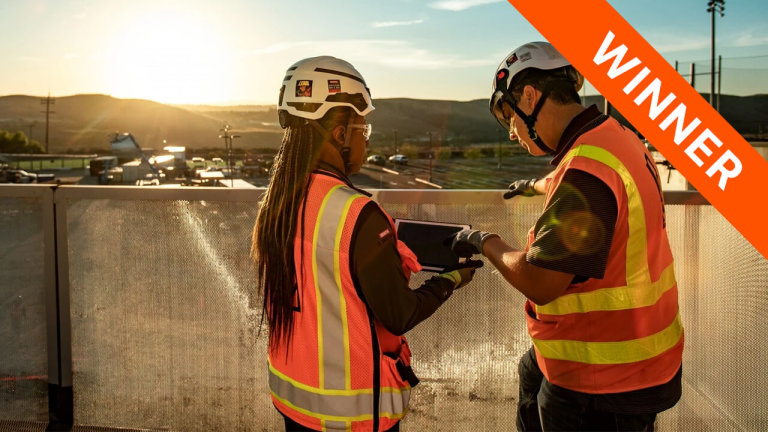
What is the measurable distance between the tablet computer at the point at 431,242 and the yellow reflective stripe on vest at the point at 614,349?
2.21ft

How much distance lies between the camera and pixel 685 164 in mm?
3492

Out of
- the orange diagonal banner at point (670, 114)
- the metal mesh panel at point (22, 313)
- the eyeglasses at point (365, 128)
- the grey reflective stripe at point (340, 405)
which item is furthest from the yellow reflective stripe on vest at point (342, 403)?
the metal mesh panel at point (22, 313)

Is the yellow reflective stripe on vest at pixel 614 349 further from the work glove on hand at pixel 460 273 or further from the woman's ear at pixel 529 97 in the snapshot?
the woman's ear at pixel 529 97

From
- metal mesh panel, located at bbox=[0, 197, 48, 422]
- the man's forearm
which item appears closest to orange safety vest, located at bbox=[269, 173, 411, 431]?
the man's forearm

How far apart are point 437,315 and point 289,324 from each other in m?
1.78

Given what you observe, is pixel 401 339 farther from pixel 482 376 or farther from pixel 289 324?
pixel 482 376

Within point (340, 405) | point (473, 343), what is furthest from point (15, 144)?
point (340, 405)

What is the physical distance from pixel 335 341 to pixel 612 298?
1.02 metres

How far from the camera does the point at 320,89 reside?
2.60 m

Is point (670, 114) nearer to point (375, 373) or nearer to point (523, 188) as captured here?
point (523, 188)

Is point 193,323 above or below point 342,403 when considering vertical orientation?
below

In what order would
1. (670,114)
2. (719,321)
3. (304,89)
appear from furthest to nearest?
(719,321)
(670,114)
(304,89)

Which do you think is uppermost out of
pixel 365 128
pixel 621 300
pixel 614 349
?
pixel 365 128

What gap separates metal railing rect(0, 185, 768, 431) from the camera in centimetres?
401
